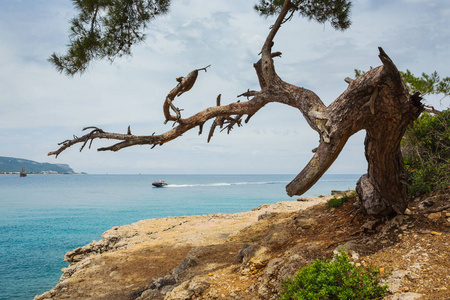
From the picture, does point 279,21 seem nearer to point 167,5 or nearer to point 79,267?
point 167,5

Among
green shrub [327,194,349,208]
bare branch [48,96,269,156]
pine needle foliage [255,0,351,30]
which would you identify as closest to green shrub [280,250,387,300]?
green shrub [327,194,349,208]

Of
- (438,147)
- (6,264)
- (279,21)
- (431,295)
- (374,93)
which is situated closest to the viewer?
(431,295)

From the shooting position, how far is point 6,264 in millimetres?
15555

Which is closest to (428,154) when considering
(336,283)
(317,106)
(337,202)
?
(337,202)

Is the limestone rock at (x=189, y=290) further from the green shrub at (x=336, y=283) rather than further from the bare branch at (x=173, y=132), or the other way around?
A: the bare branch at (x=173, y=132)

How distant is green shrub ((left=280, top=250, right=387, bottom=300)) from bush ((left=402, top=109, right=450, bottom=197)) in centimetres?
355

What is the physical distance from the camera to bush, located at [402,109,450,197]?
21.5 ft

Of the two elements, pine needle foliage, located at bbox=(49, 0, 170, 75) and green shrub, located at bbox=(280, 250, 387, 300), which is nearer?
green shrub, located at bbox=(280, 250, 387, 300)

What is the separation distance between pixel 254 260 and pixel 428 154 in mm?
4756

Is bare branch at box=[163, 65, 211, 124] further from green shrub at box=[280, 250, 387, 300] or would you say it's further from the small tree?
green shrub at box=[280, 250, 387, 300]

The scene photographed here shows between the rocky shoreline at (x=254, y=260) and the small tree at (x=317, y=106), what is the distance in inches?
29.7

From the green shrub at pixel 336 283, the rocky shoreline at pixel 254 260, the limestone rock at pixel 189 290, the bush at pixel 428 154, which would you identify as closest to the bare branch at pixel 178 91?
the rocky shoreline at pixel 254 260

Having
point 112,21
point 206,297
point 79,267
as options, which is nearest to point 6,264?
point 79,267

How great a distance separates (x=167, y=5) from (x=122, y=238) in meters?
8.73
